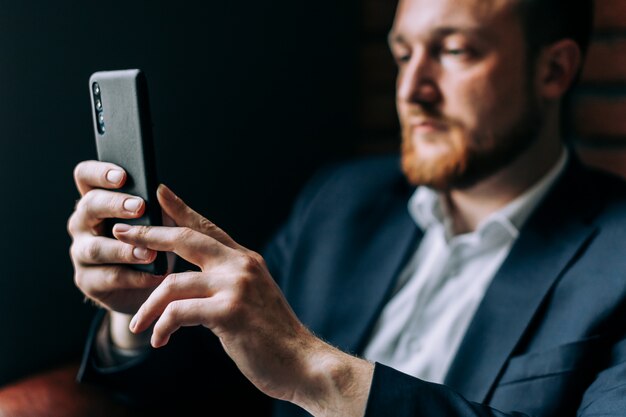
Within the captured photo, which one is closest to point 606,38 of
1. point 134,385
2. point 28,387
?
point 134,385

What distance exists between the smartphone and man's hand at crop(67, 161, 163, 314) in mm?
12

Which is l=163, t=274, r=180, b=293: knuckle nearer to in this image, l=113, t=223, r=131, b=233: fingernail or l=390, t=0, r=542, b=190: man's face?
l=113, t=223, r=131, b=233: fingernail

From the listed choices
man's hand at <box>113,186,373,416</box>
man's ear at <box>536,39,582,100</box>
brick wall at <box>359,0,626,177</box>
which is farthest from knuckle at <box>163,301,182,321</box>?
brick wall at <box>359,0,626,177</box>

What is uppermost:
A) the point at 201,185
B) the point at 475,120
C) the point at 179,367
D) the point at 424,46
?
the point at 424,46

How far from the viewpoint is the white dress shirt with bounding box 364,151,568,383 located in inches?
46.9

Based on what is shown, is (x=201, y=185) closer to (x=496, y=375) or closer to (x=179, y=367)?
(x=179, y=367)

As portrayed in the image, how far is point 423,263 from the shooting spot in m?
1.30

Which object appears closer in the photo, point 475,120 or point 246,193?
point 475,120

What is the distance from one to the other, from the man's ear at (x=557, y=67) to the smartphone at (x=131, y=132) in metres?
0.75

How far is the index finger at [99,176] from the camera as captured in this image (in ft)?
2.87

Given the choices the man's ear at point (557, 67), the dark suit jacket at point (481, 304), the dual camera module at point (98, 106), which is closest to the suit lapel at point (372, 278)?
the dark suit jacket at point (481, 304)

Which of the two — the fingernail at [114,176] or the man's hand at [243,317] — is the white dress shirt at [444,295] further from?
the fingernail at [114,176]

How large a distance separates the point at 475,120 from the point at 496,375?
436mm

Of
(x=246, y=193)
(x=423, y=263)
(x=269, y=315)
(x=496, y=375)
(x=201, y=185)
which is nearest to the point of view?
(x=269, y=315)
